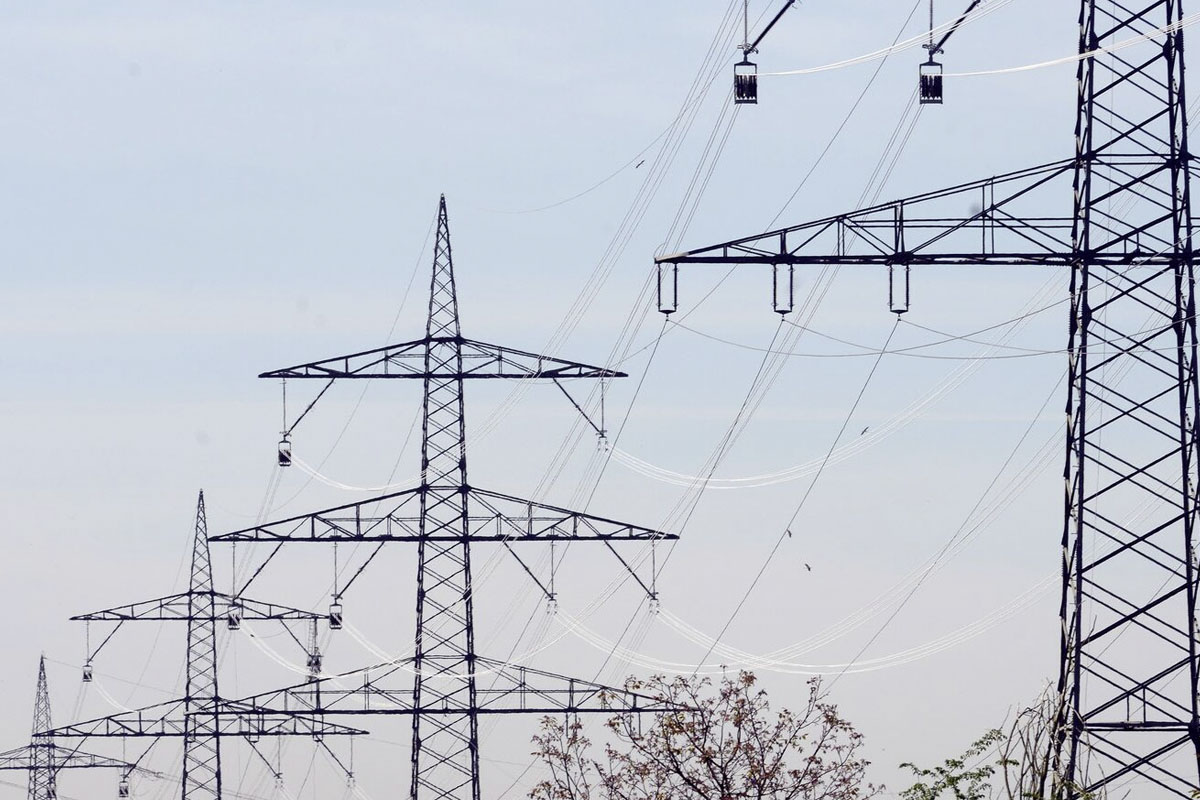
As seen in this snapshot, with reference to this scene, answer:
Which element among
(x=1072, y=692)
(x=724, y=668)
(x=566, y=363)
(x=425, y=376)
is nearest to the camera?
(x=1072, y=692)

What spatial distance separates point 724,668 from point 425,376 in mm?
14993

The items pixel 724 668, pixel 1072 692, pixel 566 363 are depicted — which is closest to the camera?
pixel 1072 692

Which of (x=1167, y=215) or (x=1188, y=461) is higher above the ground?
(x=1167, y=215)

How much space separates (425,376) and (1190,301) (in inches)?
898

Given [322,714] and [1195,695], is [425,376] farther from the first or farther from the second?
[1195,695]

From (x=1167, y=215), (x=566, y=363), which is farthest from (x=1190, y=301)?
(x=566, y=363)

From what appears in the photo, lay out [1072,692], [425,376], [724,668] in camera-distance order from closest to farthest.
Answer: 1. [1072,692]
2. [724,668]
3. [425,376]

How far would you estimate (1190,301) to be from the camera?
39.8m

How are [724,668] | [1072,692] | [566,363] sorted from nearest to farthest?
[1072,692], [724,668], [566,363]

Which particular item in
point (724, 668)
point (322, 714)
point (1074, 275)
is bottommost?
point (322, 714)

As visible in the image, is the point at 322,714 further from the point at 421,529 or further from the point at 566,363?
the point at 566,363

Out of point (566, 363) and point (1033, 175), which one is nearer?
point (1033, 175)

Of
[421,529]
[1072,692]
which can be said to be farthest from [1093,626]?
[421,529]

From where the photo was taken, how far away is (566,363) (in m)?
54.6
